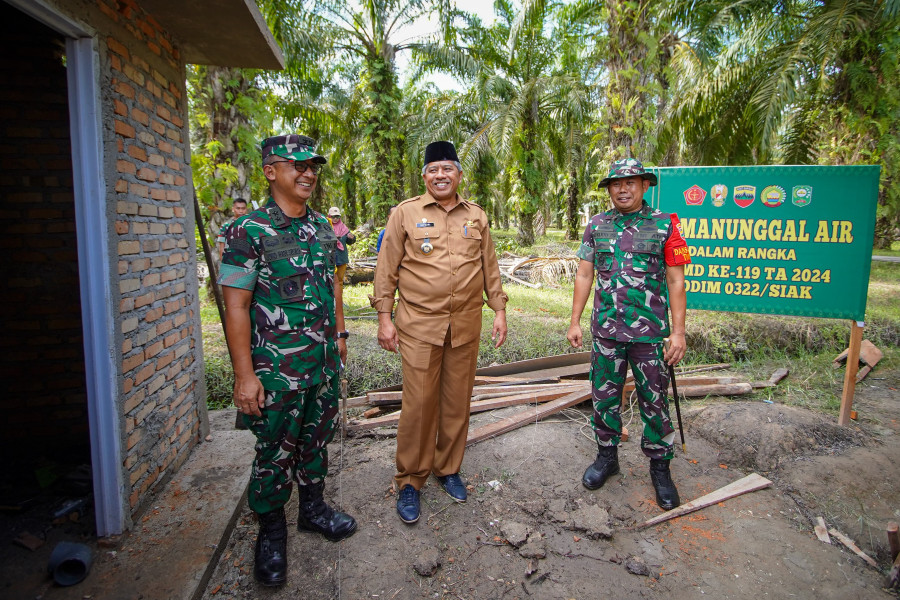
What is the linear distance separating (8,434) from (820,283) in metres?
6.25

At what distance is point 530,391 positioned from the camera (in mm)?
4477

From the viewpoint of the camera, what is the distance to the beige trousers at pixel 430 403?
110 inches

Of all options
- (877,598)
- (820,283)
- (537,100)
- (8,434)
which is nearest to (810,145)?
(537,100)

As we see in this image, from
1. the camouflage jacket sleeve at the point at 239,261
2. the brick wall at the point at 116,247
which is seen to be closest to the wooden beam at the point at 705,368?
the camouflage jacket sleeve at the point at 239,261

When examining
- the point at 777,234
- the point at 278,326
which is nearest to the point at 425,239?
the point at 278,326

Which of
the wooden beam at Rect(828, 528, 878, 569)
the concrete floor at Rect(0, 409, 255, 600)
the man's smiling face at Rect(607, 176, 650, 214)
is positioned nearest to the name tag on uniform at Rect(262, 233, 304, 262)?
the concrete floor at Rect(0, 409, 255, 600)

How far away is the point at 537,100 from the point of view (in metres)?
15.1

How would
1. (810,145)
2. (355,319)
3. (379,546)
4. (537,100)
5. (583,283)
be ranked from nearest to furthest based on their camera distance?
(379,546) → (583,283) → (355,319) → (810,145) → (537,100)

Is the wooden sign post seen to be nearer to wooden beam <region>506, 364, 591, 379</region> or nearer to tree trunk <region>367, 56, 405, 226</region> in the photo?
wooden beam <region>506, 364, 591, 379</region>

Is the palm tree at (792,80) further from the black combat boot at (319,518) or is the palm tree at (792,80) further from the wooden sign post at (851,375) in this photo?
the black combat boot at (319,518)

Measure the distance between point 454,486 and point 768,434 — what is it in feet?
7.98

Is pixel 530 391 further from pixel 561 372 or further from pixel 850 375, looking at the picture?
pixel 850 375

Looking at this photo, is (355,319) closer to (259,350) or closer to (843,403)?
(259,350)

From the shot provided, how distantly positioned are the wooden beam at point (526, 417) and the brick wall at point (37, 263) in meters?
2.84
